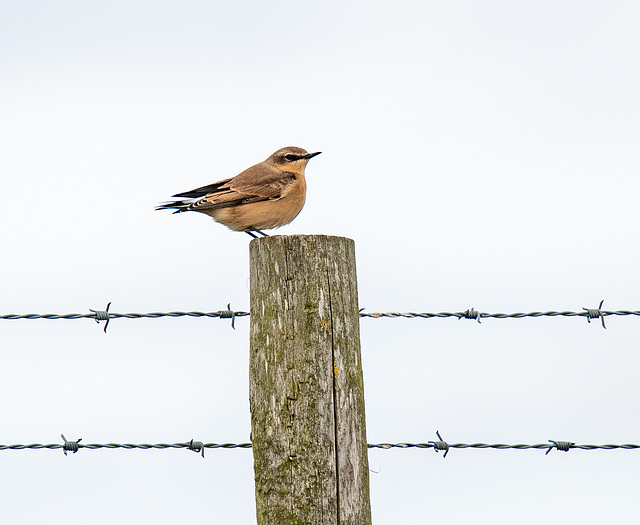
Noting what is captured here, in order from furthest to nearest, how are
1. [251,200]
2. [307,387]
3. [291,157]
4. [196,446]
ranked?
[291,157]
[251,200]
[196,446]
[307,387]

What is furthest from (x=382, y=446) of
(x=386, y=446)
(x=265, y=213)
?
(x=265, y=213)

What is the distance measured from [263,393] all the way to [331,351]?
35 cm

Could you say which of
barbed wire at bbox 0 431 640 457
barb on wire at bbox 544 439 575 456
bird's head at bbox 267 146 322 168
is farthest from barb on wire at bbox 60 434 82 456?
bird's head at bbox 267 146 322 168

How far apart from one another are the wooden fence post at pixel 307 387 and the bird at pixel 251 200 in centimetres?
420

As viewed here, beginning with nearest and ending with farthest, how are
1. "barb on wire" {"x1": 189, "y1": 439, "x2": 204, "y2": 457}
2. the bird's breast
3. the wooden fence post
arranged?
1. the wooden fence post
2. "barb on wire" {"x1": 189, "y1": 439, "x2": 204, "y2": 457}
3. the bird's breast

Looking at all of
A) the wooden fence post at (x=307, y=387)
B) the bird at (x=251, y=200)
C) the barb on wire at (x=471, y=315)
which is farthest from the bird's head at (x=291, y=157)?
the wooden fence post at (x=307, y=387)

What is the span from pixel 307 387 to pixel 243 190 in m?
4.61

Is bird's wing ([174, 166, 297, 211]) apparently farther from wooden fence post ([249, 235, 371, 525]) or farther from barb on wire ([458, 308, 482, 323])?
wooden fence post ([249, 235, 371, 525])

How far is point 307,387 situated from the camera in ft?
12.5

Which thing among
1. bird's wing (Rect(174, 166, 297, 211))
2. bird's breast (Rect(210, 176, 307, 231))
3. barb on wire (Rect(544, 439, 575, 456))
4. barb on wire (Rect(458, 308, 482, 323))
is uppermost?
Answer: bird's wing (Rect(174, 166, 297, 211))

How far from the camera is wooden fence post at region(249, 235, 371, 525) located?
377 centimetres

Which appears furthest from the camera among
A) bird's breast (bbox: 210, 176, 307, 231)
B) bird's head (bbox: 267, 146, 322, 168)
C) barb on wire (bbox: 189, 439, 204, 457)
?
bird's head (bbox: 267, 146, 322, 168)

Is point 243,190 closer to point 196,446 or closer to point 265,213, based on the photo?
point 265,213

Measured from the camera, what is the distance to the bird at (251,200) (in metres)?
8.12
